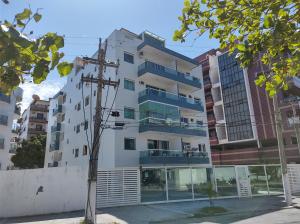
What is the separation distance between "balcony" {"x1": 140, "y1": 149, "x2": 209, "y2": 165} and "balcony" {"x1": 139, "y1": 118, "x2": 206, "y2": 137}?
2.08 m

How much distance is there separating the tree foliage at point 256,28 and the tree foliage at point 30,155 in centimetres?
3918

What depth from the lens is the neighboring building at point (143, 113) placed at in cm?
2377

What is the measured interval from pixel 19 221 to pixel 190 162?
58.0ft

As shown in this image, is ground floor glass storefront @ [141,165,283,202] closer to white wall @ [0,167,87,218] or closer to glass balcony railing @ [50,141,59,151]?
white wall @ [0,167,87,218]

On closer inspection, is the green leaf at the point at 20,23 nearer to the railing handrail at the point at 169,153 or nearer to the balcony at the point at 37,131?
the railing handrail at the point at 169,153

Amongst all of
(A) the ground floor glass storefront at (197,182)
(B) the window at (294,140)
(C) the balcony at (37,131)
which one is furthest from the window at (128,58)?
(C) the balcony at (37,131)

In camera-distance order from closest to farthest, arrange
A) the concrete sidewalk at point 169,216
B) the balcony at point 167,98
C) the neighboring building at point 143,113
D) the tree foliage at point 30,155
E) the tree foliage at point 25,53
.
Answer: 1. the tree foliage at point 25,53
2. the concrete sidewalk at point 169,216
3. the neighboring building at point 143,113
4. the balcony at point 167,98
5. the tree foliage at point 30,155

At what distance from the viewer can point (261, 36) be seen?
4.05 metres

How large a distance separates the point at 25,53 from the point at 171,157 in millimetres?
22812

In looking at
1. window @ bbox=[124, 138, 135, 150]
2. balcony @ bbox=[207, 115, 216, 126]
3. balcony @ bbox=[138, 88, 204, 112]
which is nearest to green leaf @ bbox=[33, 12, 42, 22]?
window @ bbox=[124, 138, 135, 150]

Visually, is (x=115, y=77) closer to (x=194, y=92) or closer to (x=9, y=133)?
(x=194, y=92)

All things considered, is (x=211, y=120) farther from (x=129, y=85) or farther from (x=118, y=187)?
(x=118, y=187)

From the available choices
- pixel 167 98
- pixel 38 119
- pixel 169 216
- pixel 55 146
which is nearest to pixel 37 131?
pixel 38 119

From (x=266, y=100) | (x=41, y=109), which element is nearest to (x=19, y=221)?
(x=266, y=100)
